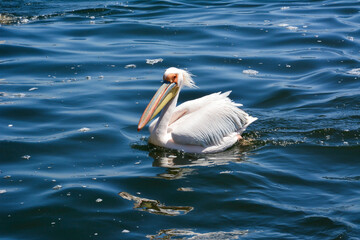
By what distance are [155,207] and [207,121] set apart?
1.52 meters

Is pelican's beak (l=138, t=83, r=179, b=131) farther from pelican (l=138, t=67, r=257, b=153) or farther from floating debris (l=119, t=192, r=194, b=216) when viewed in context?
floating debris (l=119, t=192, r=194, b=216)

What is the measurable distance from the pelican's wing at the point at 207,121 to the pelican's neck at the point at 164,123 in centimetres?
10

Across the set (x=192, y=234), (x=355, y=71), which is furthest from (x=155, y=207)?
(x=355, y=71)

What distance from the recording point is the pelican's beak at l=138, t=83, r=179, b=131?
6566 millimetres

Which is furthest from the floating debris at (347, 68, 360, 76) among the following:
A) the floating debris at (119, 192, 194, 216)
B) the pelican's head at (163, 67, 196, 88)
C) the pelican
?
the floating debris at (119, 192, 194, 216)

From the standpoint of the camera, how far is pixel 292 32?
11.5m

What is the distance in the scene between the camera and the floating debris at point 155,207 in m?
5.19

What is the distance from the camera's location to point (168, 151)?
21.6 feet

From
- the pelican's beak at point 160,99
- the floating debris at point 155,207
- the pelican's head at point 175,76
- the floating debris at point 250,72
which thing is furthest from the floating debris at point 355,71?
the floating debris at point 155,207

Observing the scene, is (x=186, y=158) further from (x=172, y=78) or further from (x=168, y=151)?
(x=172, y=78)

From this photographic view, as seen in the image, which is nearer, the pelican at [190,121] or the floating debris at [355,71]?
the pelican at [190,121]

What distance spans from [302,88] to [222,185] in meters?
3.25

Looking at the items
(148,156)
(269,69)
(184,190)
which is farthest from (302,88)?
(184,190)

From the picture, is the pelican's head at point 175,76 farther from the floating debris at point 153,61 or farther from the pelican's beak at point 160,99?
the floating debris at point 153,61
